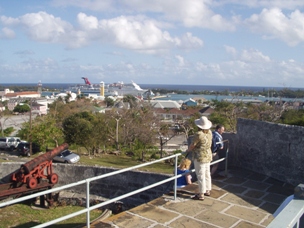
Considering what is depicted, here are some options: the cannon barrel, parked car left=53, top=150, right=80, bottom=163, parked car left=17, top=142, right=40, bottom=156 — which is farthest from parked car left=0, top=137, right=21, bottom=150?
the cannon barrel

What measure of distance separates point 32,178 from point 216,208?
6677mm

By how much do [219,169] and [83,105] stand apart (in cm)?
3996

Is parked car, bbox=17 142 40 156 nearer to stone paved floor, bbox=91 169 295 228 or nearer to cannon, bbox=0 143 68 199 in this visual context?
cannon, bbox=0 143 68 199

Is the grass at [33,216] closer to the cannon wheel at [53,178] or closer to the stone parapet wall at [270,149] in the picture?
the cannon wheel at [53,178]

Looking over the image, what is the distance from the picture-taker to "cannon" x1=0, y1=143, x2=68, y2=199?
9078 mm

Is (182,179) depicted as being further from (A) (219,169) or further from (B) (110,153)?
(B) (110,153)

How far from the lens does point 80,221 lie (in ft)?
26.1

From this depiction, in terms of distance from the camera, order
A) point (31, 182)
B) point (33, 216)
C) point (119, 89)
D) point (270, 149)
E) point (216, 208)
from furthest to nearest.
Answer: point (119, 89)
point (31, 182)
point (33, 216)
point (270, 149)
point (216, 208)

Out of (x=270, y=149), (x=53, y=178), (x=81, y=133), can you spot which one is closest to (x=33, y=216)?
(x=53, y=178)

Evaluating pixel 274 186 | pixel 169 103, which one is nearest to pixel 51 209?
pixel 274 186

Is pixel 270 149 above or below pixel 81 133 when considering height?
above

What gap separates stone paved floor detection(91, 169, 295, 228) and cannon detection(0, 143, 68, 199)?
5.97 meters

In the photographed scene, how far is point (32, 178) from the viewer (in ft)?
30.3

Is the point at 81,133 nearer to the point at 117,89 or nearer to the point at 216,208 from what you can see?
the point at 216,208
